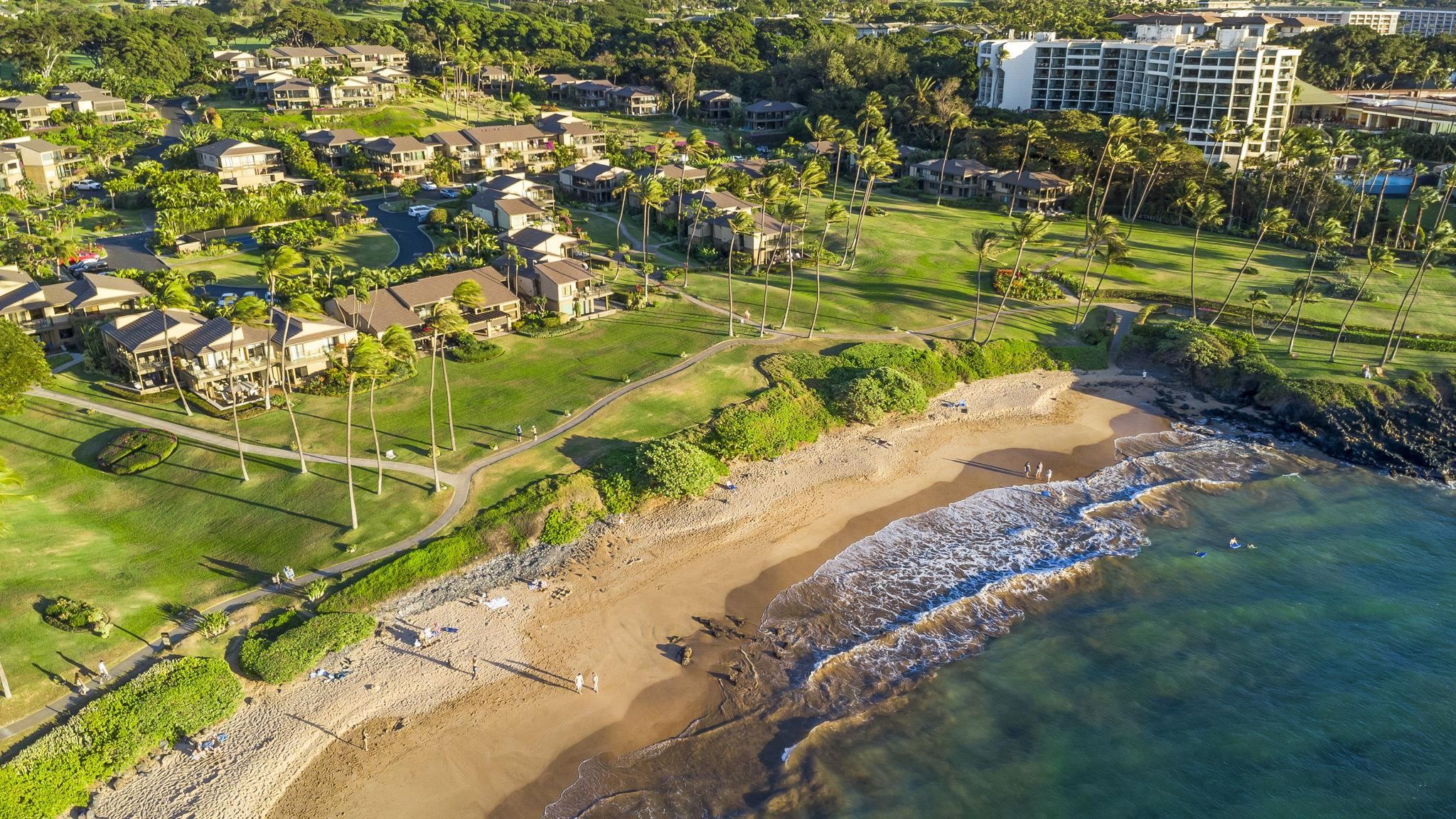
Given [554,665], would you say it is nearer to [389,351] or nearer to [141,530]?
[389,351]

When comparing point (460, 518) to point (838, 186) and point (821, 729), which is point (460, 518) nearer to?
point (821, 729)

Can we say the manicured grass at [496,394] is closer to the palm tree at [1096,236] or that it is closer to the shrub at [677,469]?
the shrub at [677,469]

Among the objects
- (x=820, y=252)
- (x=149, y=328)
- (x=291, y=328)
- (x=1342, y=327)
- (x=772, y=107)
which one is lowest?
(x=1342, y=327)

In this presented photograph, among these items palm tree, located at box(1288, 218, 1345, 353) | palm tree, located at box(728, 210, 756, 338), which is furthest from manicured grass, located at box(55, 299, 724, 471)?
palm tree, located at box(1288, 218, 1345, 353)

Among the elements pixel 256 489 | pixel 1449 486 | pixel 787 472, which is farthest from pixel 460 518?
pixel 1449 486

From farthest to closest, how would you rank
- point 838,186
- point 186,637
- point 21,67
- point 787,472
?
point 21,67
point 838,186
point 787,472
point 186,637

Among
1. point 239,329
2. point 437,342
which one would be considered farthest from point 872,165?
point 239,329
